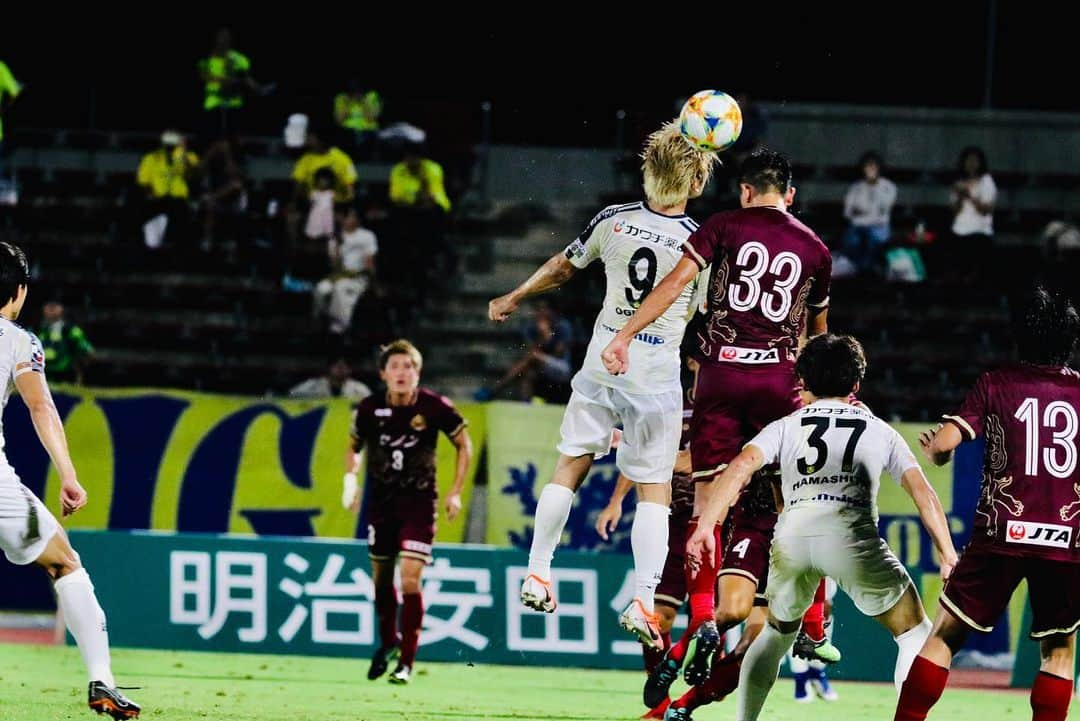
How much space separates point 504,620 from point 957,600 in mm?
6134

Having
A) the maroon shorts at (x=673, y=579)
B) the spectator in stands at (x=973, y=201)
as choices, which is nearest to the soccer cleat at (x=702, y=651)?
the maroon shorts at (x=673, y=579)

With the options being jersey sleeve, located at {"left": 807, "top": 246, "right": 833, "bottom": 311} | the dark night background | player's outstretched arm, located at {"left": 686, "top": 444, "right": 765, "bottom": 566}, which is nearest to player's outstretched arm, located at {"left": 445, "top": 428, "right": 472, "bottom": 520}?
jersey sleeve, located at {"left": 807, "top": 246, "right": 833, "bottom": 311}

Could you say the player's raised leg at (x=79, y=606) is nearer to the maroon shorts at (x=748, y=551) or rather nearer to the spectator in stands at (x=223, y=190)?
the maroon shorts at (x=748, y=551)

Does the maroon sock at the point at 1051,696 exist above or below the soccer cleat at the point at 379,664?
above

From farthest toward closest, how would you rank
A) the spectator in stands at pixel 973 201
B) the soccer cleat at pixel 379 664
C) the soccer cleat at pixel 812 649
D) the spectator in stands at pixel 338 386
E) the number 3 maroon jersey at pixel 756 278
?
the spectator in stands at pixel 973 201
the spectator in stands at pixel 338 386
the soccer cleat at pixel 379 664
the soccer cleat at pixel 812 649
the number 3 maroon jersey at pixel 756 278

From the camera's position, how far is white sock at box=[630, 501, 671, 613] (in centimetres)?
930

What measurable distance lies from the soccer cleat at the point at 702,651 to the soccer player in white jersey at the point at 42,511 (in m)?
2.55

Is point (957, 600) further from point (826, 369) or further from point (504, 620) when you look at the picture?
point (504, 620)

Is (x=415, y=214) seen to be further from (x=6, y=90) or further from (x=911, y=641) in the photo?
(x=911, y=641)

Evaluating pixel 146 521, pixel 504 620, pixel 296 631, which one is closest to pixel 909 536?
pixel 504 620

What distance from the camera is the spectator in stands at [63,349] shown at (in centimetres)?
1716

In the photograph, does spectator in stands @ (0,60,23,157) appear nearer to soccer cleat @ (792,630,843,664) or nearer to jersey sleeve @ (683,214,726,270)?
jersey sleeve @ (683,214,726,270)

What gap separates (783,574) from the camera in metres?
8.05

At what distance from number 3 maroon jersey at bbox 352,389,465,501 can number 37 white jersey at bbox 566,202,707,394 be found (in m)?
3.38
